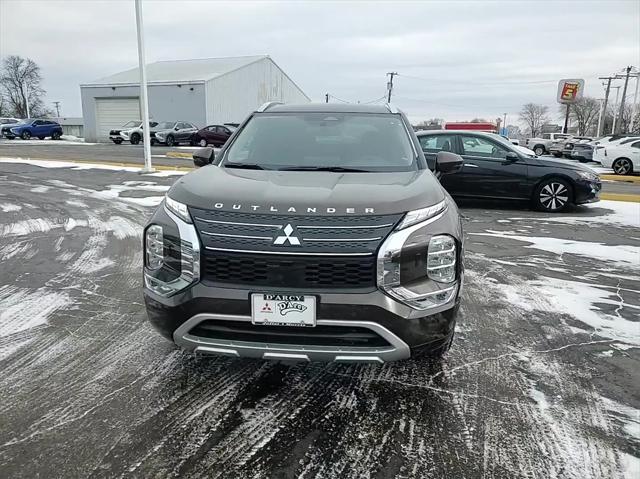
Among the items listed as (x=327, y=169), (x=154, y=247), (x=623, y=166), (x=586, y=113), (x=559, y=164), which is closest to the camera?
(x=154, y=247)

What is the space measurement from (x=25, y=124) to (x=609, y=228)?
1611 inches

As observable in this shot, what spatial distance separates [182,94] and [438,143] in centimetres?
2992

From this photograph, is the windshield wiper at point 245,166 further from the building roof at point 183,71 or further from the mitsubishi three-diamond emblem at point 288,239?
Result: the building roof at point 183,71

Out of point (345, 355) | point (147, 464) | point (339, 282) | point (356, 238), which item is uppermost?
point (356, 238)

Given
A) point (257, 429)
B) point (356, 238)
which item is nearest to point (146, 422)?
point (257, 429)

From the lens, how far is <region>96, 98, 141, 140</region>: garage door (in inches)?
1476

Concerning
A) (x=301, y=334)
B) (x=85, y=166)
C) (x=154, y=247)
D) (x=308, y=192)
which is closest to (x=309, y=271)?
(x=301, y=334)

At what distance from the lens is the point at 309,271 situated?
2.60 meters

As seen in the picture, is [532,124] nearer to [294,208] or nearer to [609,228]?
[609,228]

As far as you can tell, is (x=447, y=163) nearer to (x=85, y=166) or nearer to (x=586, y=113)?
(x=85, y=166)

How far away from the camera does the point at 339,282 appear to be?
8.55 feet

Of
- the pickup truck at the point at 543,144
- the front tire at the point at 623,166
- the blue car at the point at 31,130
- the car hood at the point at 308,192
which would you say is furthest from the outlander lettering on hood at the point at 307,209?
the blue car at the point at 31,130

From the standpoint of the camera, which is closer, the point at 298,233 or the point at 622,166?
the point at 298,233

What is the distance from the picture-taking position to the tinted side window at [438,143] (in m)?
9.73
